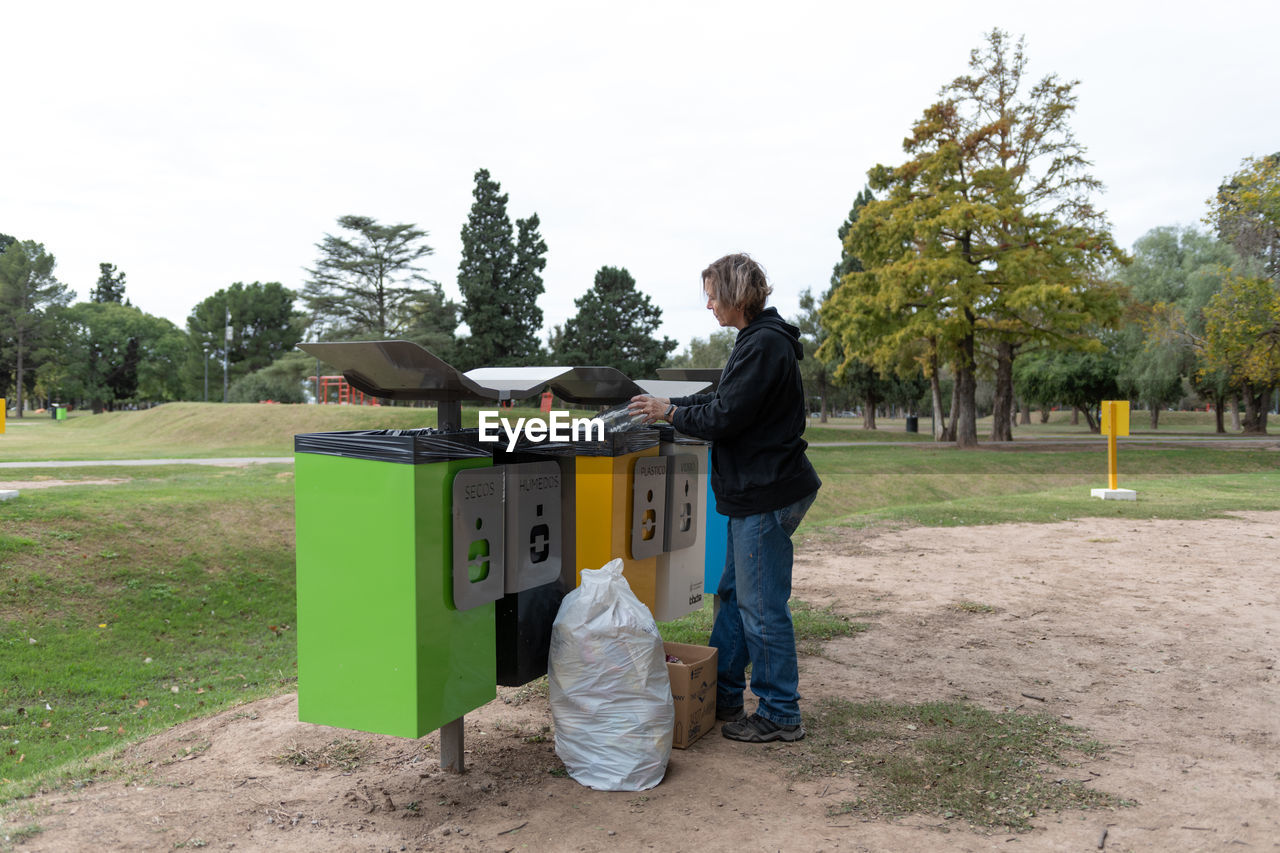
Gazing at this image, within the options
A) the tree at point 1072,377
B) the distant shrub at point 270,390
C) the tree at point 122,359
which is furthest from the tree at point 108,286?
the tree at point 1072,377

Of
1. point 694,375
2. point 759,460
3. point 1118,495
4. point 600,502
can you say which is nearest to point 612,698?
point 600,502

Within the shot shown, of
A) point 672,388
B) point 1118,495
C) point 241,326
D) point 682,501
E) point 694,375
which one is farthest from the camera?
point 241,326

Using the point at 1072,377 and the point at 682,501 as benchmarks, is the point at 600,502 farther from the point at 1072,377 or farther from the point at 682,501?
the point at 1072,377

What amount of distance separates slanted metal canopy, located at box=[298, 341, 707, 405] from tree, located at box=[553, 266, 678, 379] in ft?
131

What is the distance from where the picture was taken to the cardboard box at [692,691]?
3520mm

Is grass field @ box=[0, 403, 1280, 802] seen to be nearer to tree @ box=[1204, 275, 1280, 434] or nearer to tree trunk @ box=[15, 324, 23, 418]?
tree @ box=[1204, 275, 1280, 434]

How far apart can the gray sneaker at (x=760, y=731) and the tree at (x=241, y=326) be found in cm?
7479

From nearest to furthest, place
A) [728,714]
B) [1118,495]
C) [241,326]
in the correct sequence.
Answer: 1. [728,714]
2. [1118,495]
3. [241,326]

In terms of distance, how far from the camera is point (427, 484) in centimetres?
290

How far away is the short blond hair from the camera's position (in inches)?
143

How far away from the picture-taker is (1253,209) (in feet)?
83.0

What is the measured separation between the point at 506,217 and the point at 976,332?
1065 inches

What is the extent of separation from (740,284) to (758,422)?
0.57 meters

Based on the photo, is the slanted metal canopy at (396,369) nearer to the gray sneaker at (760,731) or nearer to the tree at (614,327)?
the gray sneaker at (760,731)
